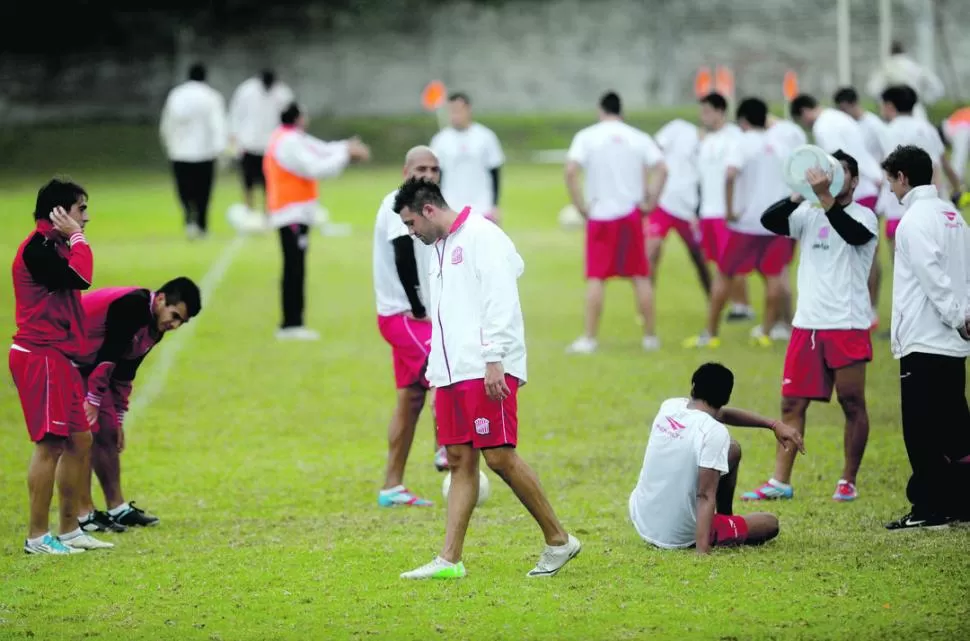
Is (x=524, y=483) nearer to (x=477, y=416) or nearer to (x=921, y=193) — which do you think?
(x=477, y=416)

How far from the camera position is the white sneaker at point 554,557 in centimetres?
776

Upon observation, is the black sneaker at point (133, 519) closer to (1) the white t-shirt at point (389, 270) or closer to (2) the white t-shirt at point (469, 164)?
(1) the white t-shirt at point (389, 270)

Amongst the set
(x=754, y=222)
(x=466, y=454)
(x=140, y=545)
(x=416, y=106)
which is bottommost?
(x=140, y=545)

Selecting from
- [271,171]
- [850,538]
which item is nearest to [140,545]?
[850,538]

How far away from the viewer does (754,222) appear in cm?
1561

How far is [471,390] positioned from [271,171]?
9.80 meters

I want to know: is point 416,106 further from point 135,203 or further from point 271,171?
point 271,171

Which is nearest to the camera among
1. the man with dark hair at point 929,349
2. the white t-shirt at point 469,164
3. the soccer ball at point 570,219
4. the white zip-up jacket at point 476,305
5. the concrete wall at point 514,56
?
the white zip-up jacket at point 476,305

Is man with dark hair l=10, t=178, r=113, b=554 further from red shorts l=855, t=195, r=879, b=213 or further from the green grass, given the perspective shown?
red shorts l=855, t=195, r=879, b=213

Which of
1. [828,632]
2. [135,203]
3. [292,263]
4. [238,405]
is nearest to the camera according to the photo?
[828,632]

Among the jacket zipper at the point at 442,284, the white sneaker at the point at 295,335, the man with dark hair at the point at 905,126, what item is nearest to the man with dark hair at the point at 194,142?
the white sneaker at the point at 295,335

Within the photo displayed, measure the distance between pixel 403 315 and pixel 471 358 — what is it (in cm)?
261

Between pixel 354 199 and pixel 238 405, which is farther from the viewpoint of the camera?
pixel 354 199

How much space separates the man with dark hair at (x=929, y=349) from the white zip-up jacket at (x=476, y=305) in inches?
94.6
